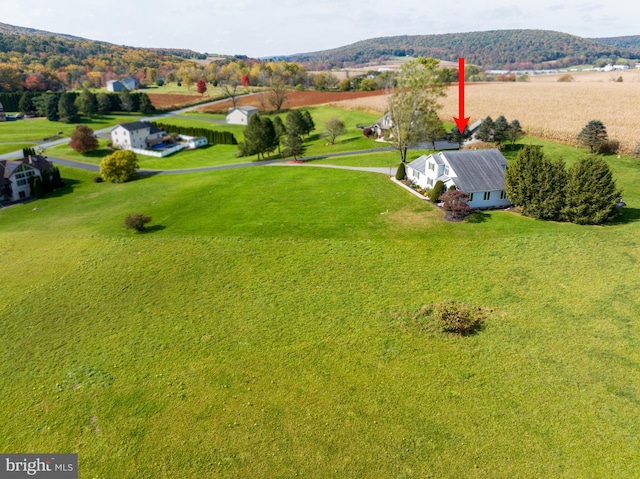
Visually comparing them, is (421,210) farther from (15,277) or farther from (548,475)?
(15,277)

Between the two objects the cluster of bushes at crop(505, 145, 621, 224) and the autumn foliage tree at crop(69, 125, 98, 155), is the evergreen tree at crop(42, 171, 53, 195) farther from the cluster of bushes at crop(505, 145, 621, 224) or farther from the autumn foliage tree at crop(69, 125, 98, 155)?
the cluster of bushes at crop(505, 145, 621, 224)

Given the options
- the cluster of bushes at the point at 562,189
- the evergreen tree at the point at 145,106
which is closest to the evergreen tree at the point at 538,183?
the cluster of bushes at the point at 562,189

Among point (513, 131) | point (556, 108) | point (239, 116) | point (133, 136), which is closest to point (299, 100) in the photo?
point (239, 116)

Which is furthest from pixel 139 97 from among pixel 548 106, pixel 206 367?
pixel 206 367

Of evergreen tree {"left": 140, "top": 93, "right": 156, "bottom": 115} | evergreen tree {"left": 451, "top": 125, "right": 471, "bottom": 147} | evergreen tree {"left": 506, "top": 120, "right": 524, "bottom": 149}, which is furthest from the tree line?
evergreen tree {"left": 140, "top": 93, "right": 156, "bottom": 115}

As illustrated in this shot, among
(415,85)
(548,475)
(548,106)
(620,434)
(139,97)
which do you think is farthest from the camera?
(139,97)
